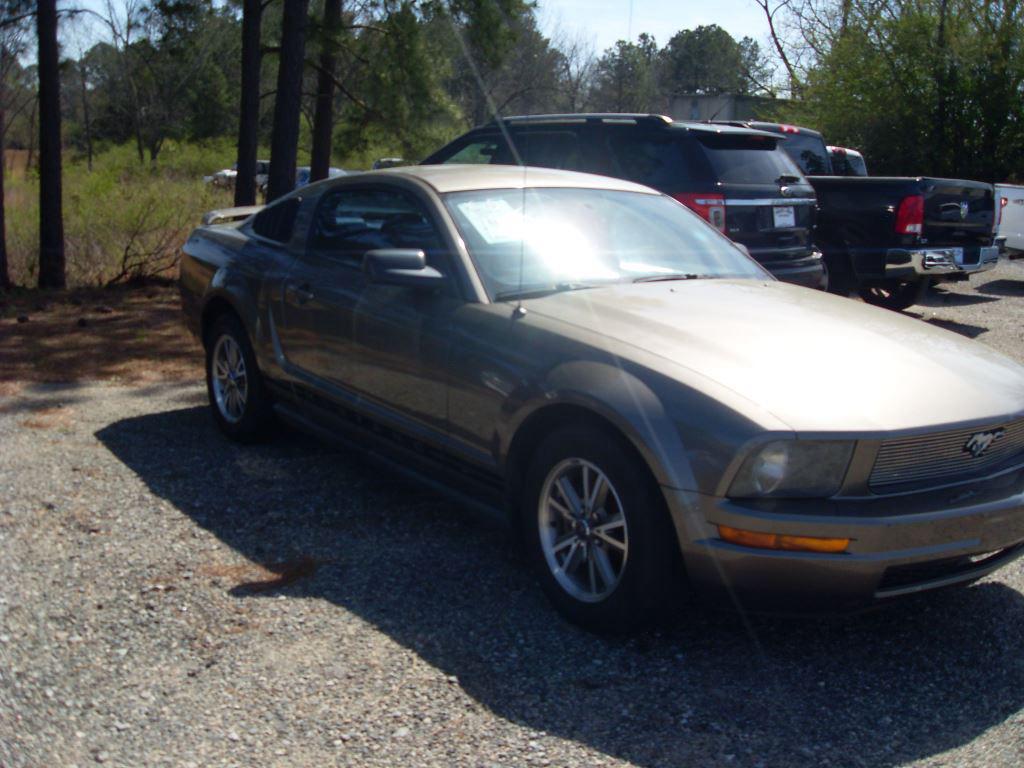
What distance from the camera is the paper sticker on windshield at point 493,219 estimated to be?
4.98 metres

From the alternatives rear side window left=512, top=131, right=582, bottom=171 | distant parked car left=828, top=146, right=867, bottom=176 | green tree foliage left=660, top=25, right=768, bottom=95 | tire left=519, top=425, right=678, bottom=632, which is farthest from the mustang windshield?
green tree foliage left=660, top=25, right=768, bottom=95

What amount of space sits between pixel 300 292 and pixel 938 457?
3236 mm

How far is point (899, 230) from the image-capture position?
1085 cm

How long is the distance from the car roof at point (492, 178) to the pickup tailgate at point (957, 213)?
630 centimetres

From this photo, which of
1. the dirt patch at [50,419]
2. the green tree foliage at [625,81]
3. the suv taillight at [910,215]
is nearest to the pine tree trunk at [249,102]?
the dirt patch at [50,419]

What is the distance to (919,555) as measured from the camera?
3645mm

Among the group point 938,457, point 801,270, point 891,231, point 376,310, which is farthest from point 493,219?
point 891,231

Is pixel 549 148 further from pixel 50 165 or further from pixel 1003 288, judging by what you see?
pixel 1003 288

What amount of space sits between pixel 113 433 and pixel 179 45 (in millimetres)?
8764

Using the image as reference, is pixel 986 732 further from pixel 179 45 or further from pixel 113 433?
pixel 179 45

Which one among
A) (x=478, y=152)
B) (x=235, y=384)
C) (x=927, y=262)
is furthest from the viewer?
(x=927, y=262)

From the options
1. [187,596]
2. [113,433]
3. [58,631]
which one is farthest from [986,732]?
[113,433]

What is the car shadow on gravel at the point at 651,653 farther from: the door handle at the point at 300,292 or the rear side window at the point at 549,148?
the rear side window at the point at 549,148

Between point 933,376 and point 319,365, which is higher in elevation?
point 933,376
